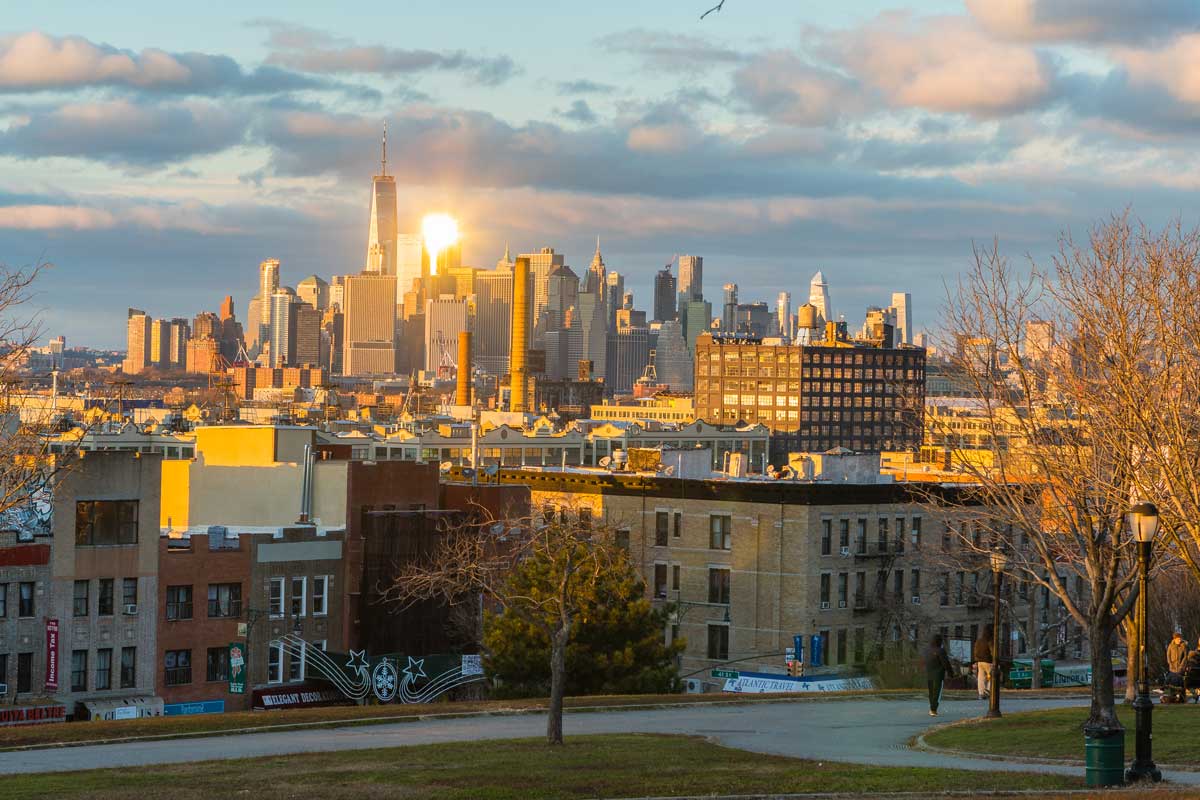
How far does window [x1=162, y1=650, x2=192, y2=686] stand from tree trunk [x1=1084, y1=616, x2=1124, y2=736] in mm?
36072

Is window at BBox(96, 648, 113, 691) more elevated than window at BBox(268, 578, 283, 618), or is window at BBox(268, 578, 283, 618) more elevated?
window at BBox(268, 578, 283, 618)

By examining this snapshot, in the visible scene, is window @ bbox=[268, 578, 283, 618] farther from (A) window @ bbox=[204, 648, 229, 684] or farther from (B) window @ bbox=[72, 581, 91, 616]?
(B) window @ bbox=[72, 581, 91, 616]

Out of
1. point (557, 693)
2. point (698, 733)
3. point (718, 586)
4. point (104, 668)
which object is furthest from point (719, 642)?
point (557, 693)

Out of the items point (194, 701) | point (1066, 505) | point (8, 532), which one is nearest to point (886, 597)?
point (194, 701)

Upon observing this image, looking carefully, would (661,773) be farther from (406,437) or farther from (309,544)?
(406,437)

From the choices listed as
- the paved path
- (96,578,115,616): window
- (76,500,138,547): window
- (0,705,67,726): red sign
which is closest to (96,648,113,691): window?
(96,578,115,616): window

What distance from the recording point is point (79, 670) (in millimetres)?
57250

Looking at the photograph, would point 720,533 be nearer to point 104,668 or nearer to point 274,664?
point 274,664

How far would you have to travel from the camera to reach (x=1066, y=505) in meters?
33.6

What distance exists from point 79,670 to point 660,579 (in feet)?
101

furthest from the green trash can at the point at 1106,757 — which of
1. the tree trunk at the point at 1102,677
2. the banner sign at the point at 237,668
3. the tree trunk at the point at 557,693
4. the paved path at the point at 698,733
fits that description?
the banner sign at the point at 237,668

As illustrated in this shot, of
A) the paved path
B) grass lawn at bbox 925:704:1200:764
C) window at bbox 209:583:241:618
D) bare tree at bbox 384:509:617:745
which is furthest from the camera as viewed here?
window at bbox 209:583:241:618

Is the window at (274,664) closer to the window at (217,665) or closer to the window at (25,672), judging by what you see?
the window at (217,665)

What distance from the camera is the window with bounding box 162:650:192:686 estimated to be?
59.8m
